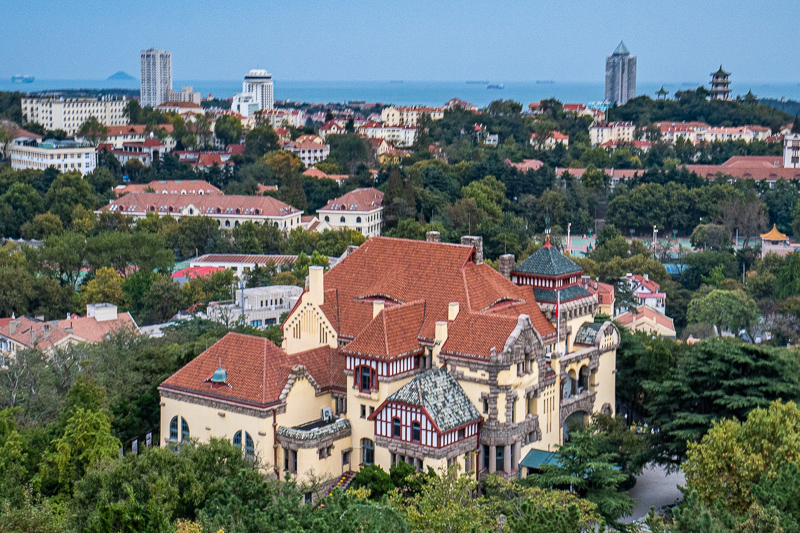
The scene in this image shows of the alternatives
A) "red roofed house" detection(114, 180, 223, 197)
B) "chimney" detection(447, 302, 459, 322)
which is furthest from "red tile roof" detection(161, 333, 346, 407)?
"red roofed house" detection(114, 180, 223, 197)

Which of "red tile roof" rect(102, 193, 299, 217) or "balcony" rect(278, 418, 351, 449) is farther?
"red tile roof" rect(102, 193, 299, 217)

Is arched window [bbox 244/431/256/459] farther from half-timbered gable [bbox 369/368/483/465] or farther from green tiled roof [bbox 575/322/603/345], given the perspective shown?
green tiled roof [bbox 575/322/603/345]

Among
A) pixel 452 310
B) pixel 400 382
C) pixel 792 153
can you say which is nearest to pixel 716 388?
pixel 452 310

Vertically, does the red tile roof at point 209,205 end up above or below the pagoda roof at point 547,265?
below

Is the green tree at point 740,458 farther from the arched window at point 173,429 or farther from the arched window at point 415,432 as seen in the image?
the arched window at point 173,429

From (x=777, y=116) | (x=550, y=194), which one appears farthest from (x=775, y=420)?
(x=777, y=116)

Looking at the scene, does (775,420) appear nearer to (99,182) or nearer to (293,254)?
(293,254)

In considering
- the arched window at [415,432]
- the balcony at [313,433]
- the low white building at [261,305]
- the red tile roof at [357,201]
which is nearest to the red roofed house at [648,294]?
the low white building at [261,305]
